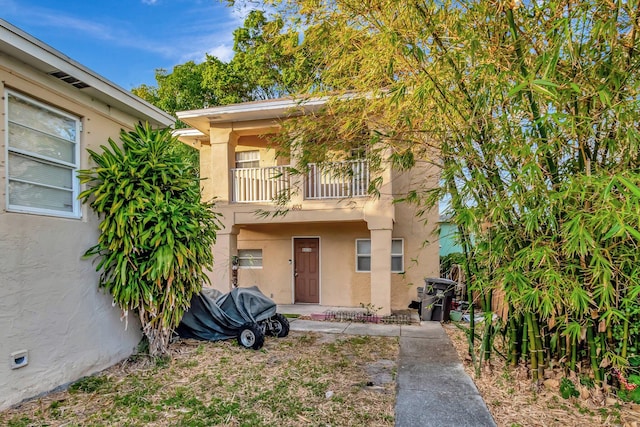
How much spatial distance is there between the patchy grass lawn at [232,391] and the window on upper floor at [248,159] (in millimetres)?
6600

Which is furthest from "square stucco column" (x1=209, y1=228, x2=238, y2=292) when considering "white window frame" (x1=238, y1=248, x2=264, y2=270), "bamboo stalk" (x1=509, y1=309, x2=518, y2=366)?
"bamboo stalk" (x1=509, y1=309, x2=518, y2=366)

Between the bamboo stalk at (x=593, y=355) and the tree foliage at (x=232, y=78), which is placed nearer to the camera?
the bamboo stalk at (x=593, y=355)

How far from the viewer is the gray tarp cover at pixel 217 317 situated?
646 cm

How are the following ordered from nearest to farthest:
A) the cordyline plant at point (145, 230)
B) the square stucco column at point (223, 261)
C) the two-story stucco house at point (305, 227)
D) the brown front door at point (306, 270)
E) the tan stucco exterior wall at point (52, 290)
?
the tan stucco exterior wall at point (52, 290) → the cordyline plant at point (145, 230) → the two-story stucco house at point (305, 227) → the square stucco column at point (223, 261) → the brown front door at point (306, 270)

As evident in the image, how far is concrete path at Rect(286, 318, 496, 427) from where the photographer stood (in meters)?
3.69

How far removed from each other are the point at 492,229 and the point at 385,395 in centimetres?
233

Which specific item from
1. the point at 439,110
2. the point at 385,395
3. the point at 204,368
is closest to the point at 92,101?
the point at 204,368

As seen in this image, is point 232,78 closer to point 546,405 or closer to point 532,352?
point 532,352

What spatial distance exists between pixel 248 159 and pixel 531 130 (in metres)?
9.33

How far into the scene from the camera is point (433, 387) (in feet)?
14.8

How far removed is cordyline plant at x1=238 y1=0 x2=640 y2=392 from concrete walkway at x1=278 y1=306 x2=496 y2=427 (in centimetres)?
94

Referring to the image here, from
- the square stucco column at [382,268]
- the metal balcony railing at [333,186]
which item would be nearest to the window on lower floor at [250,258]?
the metal balcony railing at [333,186]

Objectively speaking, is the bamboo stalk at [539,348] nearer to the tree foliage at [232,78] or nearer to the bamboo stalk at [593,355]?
the bamboo stalk at [593,355]

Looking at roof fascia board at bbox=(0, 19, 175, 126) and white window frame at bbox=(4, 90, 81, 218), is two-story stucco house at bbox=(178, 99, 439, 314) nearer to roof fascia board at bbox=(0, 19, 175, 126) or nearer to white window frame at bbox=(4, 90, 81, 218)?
roof fascia board at bbox=(0, 19, 175, 126)
